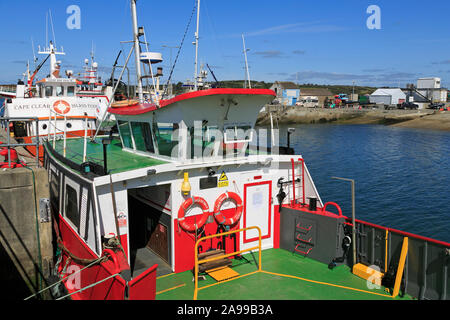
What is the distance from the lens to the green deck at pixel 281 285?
7.69 meters

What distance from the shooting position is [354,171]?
29.0 metres

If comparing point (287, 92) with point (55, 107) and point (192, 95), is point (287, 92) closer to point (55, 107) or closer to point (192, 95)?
point (55, 107)

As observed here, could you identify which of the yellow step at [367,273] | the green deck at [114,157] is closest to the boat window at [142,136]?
the green deck at [114,157]

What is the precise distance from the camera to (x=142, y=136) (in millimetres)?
10078

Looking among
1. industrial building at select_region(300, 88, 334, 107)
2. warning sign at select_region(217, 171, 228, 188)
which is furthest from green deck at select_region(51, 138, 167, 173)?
industrial building at select_region(300, 88, 334, 107)

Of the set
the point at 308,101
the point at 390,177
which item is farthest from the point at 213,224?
the point at 308,101

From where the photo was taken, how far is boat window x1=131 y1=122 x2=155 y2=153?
973 centimetres

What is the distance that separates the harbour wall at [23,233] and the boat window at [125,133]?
2777 mm

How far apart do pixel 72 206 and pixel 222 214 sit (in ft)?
12.7

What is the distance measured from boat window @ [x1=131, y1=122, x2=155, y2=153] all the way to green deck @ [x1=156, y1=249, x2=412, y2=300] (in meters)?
3.44

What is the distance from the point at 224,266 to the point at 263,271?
3.10ft
